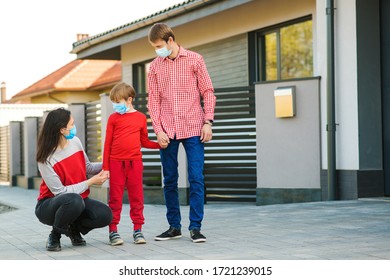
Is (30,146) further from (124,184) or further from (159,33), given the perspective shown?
(159,33)

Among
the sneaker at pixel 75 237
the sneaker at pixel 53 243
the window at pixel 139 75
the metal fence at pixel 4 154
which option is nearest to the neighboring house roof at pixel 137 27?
the window at pixel 139 75

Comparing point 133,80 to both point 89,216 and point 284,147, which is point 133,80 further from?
point 89,216

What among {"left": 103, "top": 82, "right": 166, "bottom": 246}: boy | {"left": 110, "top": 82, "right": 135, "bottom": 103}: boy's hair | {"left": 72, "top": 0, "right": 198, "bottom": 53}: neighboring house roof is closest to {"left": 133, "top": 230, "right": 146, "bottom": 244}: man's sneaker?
{"left": 103, "top": 82, "right": 166, "bottom": 246}: boy

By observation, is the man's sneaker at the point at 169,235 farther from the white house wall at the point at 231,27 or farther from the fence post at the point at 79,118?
the fence post at the point at 79,118

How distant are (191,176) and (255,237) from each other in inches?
33.7

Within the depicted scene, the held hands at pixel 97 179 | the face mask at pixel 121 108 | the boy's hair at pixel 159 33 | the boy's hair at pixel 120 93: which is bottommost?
the held hands at pixel 97 179

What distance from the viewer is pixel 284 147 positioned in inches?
468

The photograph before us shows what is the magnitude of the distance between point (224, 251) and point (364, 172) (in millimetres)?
4743

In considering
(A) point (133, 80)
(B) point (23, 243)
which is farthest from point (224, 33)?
(B) point (23, 243)

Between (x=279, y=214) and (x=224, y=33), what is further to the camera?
(x=224, y=33)

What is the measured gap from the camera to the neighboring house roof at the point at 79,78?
35812mm

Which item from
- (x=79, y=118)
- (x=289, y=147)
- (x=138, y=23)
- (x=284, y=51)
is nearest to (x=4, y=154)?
(x=79, y=118)

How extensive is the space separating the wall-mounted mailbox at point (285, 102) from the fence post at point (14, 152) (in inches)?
468

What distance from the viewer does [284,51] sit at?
559 inches
